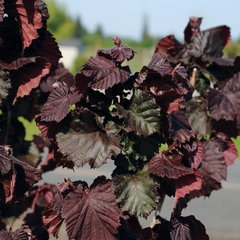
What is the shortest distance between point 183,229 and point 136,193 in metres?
0.25

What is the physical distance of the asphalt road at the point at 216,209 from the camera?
197 inches

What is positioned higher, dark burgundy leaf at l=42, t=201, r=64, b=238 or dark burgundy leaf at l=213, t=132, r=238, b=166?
dark burgundy leaf at l=42, t=201, r=64, b=238

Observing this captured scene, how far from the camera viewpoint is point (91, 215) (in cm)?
173

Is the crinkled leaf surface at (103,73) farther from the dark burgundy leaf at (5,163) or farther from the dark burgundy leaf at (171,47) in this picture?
the dark burgundy leaf at (171,47)

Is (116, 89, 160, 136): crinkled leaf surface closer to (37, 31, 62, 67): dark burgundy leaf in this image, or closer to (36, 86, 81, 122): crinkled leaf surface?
(36, 86, 81, 122): crinkled leaf surface

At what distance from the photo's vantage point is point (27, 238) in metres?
1.88

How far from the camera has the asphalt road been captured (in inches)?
197

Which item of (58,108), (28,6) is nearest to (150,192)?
(58,108)

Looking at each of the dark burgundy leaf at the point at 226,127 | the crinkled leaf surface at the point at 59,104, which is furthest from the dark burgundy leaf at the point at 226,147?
the crinkled leaf surface at the point at 59,104

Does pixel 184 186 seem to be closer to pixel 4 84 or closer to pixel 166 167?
pixel 166 167

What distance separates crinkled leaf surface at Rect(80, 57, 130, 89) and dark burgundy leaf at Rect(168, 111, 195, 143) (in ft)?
0.65

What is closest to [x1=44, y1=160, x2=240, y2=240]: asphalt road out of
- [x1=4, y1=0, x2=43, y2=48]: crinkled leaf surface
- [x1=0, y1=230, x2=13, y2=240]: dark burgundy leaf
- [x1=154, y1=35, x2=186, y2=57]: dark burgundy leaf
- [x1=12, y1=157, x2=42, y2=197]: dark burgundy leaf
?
[x1=154, y1=35, x2=186, y2=57]: dark burgundy leaf

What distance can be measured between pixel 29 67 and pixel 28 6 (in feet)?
0.64

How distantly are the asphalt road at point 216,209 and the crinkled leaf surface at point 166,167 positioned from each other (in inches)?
103
